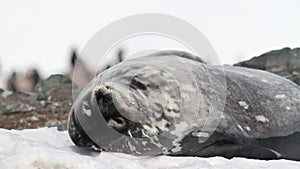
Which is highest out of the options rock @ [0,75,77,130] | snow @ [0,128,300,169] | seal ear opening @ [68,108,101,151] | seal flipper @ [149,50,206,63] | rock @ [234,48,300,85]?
seal flipper @ [149,50,206,63]

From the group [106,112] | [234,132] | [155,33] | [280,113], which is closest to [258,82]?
[280,113]

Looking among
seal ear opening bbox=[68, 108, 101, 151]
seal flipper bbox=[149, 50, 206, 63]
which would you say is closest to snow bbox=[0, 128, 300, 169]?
seal ear opening bbox=[68, 108, 101, 151]

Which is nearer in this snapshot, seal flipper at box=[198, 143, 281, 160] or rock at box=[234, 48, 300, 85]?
seal flipper at box=[198, 143, 281, 160]

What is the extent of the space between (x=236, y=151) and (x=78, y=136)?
2.76ft

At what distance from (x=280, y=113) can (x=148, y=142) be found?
0.85 m

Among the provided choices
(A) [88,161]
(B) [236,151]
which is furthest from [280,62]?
(A) [88,161]

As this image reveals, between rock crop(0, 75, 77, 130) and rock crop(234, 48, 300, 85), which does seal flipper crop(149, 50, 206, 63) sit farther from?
rock crop(234, 48, 300, 85)

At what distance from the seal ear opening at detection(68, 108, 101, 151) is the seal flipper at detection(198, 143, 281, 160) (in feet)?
1.90

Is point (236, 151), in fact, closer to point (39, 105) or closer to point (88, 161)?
point (88, 161)

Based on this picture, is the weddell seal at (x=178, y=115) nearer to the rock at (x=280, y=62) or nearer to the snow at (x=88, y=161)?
the snow at (x=88, y=161)

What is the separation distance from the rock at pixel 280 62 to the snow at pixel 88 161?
5.50 meters

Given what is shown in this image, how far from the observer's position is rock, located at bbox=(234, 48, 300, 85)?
7.63 metres

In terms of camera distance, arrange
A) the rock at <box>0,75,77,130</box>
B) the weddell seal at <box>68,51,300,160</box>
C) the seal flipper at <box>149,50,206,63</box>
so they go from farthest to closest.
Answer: the rock at <box>0,75,77,130</box>
the seal flipper at <box>149,50,206,63</box>
the weddell seal at <box>68,51,300,160</box>

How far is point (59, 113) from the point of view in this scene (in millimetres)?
7965
